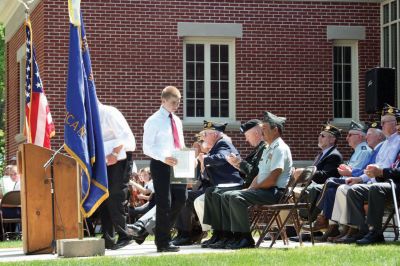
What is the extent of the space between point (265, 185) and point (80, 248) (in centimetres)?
257

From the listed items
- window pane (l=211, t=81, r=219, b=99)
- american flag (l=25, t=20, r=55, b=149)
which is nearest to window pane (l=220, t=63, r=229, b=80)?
window pane (l=211, t=81, r=219, b=99)

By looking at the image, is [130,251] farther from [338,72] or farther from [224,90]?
[338,72]

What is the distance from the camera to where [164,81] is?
22.2 metres

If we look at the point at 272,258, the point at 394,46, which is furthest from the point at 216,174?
the point at 394,46

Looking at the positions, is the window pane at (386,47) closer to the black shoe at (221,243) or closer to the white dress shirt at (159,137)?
the black shoe at (221,243)

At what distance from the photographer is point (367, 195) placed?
13328 millimetres

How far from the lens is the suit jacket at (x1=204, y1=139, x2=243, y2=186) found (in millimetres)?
13820

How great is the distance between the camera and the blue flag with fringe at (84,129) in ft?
39.1

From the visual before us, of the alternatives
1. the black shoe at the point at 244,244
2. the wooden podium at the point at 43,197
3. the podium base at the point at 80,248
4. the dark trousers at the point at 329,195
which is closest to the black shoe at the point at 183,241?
the black shoe at the point at 244,244

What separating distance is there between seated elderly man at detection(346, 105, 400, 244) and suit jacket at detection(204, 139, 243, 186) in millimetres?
1615

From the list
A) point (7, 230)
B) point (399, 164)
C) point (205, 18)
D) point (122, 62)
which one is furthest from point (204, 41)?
point (399, 164)

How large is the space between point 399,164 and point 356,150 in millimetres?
1828

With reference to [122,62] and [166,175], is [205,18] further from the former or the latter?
[166,175]

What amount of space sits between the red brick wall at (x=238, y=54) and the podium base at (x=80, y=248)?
10.1m
